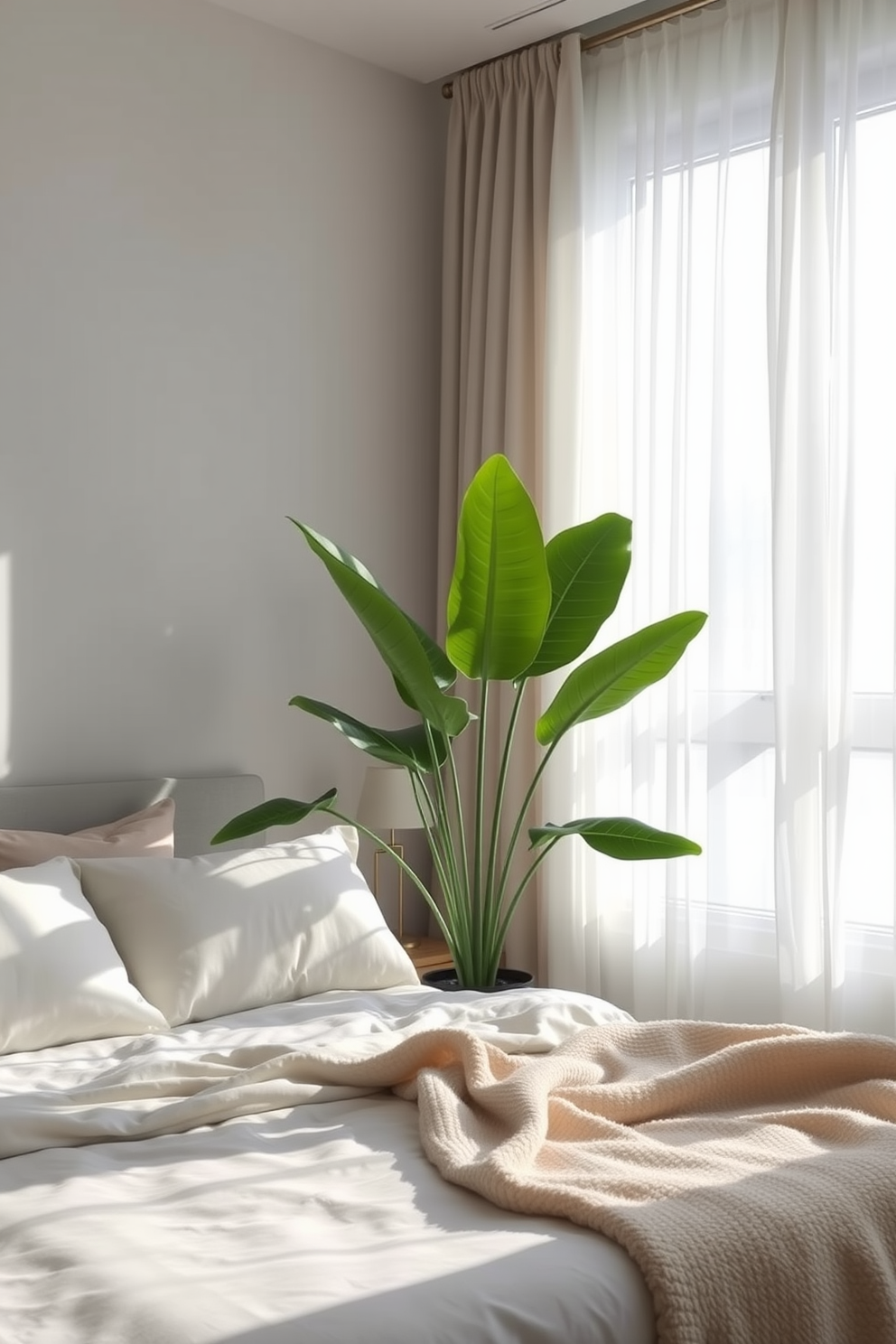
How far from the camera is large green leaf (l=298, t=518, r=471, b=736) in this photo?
3383 millimetres

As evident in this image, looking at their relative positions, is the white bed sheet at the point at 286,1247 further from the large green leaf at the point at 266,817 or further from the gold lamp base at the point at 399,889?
the gold lamp base at the point at 399,889

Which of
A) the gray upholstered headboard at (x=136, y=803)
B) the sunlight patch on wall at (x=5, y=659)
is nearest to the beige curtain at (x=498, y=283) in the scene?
the gray upholstered headboard at (x=136, y=803)

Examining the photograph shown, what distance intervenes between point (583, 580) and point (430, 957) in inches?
46.8

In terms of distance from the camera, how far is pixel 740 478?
11.9 feet

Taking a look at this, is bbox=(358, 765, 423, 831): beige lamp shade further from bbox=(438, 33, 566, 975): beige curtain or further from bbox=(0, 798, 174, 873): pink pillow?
bbox=(0, 798, 174, 873): pink pillow

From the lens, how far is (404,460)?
439cm

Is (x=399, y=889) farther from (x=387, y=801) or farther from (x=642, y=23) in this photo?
(x=642, y=23)

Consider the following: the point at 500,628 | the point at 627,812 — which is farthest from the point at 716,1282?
the point at 627,812

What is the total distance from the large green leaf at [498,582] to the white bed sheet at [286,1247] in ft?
4.66

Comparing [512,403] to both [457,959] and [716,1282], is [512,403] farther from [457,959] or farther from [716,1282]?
[716,1282]

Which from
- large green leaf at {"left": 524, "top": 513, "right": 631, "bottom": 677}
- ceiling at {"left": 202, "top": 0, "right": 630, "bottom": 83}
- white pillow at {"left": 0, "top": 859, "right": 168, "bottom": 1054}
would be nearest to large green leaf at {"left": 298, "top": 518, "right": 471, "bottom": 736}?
large green leaf at {"left": 524, "top": 513, "right": 631, "bottom": 677}

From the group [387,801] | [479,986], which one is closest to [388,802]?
[387,801]

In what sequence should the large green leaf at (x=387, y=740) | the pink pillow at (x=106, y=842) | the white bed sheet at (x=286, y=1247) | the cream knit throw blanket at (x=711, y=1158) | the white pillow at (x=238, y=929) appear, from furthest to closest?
the large green leaf at (x=387, y=740) < the pink pillow at (x=106, y=842) < the white pillow at (x=238, y=929) < the cream knit throw blanket at (x=711, y=1158) < the white bed sheet at (x=286, y=1247)

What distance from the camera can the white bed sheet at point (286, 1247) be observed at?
1.43 meters
